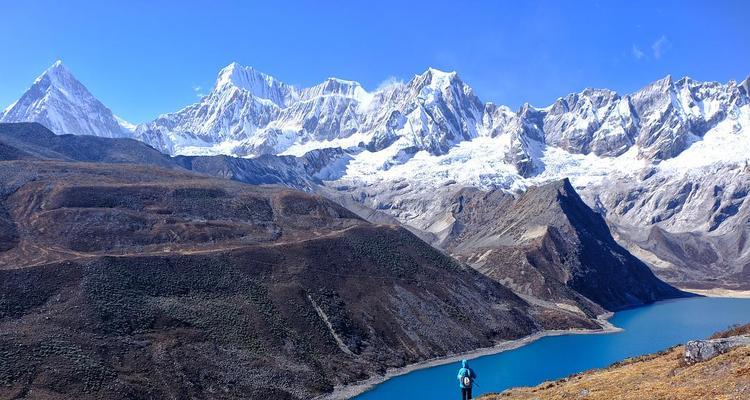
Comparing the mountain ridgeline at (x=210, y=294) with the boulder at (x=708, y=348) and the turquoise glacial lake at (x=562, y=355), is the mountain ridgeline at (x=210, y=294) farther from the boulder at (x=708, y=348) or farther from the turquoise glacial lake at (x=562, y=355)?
the boulder at (x=708, y=348)

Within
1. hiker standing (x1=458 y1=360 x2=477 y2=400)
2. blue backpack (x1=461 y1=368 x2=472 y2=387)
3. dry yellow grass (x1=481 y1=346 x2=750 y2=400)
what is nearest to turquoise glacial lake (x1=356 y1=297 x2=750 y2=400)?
dry yellow grass (x1=481 y1=346 x2=750 y2=400)

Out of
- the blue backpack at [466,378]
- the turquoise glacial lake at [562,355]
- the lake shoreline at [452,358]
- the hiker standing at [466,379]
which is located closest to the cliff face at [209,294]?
the lake shoreline at [452,358]

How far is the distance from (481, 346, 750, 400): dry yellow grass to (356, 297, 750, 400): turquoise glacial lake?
159ft

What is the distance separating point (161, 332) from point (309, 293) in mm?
Answer: 30043

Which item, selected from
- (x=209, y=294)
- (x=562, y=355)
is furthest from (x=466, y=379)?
(x=562, y=355)

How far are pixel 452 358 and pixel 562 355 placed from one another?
2193 cm

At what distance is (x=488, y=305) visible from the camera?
5413 inches

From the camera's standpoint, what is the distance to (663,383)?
109 feet

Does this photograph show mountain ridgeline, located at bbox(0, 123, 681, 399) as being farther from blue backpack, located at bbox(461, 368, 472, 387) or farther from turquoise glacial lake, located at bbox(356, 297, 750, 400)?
blue backpack, located at bbox(461, 368, 472, 387)

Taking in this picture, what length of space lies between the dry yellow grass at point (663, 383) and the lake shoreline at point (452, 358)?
5076 cm

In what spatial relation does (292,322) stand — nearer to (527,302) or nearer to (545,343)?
(545,343)

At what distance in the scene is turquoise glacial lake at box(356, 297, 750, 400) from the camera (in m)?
93.9

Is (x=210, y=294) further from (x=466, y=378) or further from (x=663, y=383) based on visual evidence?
(x=663, y=383)

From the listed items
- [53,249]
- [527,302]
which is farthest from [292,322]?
[527,302]
